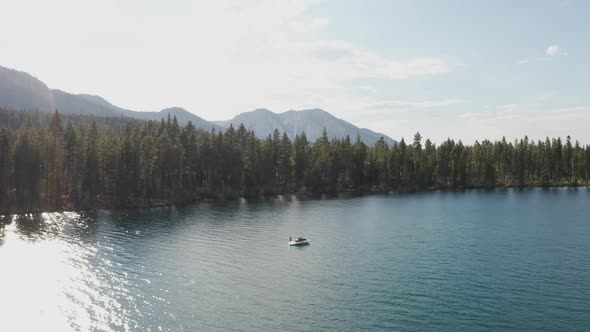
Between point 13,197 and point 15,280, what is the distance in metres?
84.4

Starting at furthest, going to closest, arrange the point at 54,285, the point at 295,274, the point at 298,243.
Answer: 1. the point at 298,243
2. the point at 295,274
3. the point at 54,285

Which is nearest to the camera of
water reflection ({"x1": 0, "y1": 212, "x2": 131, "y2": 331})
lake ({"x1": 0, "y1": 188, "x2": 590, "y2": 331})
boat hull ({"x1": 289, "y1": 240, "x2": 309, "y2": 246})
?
lake ({"x1": 0, "y1": 188, "x2": 590, "y2": 331})

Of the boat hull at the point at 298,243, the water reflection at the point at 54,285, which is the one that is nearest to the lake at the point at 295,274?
the water reflection at the point at 54,285

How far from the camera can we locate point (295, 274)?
229ft

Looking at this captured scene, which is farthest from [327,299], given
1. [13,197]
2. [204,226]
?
[13,197]

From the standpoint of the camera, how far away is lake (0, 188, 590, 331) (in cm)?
5062

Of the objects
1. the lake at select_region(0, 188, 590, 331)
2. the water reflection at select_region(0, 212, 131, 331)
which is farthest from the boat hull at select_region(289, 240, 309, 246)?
the water reflection at select_region(0, 212, 131, 331)

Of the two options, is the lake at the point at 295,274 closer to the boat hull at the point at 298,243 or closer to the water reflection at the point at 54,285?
the water reflection at the point at 54,285

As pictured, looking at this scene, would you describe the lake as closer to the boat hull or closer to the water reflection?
the water reflection

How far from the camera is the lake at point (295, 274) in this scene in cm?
5062

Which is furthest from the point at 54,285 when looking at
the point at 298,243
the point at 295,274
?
the point at 298,243

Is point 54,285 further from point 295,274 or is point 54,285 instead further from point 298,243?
point 298,243

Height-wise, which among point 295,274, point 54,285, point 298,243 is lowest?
point 54,285

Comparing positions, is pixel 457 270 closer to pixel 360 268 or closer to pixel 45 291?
pixel 360 268
